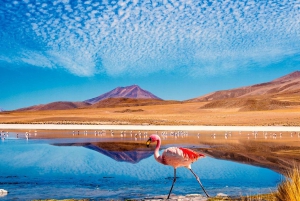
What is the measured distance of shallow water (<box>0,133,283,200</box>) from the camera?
10062 mm

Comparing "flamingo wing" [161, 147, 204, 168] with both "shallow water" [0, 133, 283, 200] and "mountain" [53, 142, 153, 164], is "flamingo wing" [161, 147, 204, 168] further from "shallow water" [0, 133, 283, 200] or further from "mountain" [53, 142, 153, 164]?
"mountain" [53, 142, 153, 164]

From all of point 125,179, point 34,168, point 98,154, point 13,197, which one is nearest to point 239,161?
point 125,179

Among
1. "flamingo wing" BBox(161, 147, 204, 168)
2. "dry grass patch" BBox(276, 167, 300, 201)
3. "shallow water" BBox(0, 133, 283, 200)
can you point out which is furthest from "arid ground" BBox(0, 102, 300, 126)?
"dry grass patch" BBox(276, 167, 300, 201)

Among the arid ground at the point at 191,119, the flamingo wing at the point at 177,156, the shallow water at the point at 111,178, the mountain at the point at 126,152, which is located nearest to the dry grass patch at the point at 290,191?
the shallow water at the point at 111,178

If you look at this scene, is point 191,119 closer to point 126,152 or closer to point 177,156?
point 126,152

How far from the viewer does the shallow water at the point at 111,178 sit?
10.1 m

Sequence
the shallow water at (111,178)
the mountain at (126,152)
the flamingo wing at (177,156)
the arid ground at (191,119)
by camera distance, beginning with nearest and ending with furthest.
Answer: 1. the flamingo wing at (177,156)
2. the shallow water at (111,178)
3. the mountain at (126,152)
4. the arid ground at (191,119)

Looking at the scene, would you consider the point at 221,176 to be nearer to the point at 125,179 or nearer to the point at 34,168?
the point at 125,179

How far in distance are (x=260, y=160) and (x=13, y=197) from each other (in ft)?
32.9

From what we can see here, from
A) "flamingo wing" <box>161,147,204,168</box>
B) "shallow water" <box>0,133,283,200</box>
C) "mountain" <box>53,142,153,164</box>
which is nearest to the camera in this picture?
"flamingo wing" <box>161,147,204,168</box>

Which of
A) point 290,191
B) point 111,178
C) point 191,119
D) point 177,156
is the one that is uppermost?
point 191,119

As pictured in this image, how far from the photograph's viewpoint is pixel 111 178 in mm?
12016

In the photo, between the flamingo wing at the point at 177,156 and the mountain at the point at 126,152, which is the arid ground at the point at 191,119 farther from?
the flamingo wing at the point at 177,156

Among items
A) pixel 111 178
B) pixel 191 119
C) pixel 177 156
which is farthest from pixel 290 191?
pixel 191 119
